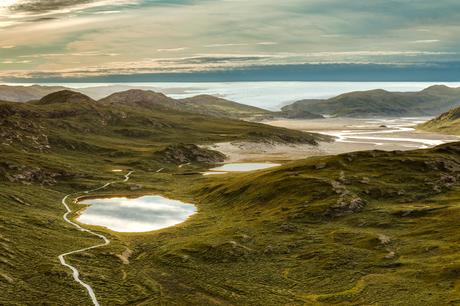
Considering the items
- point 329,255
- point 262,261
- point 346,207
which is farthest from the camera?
point 346,207

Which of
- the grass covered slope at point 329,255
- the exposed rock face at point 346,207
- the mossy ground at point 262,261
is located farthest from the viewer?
the exposed rock face at point 346,207

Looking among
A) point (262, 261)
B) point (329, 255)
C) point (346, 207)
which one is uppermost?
point (346, 207)

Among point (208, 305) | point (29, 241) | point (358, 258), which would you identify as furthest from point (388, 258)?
point (29, 241)

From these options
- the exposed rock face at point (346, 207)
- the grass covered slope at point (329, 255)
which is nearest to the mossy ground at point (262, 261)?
the grass covered slope at point (329, 255)

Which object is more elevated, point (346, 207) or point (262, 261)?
point (346, 207)

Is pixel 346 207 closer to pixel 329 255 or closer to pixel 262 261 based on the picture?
pixel 329 255

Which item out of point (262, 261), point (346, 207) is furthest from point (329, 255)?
point (346, 207)

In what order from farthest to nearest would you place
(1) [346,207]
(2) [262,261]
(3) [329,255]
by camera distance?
1. (1) [346,207]
2. (2) [262,261]
3. (3) [329,255]

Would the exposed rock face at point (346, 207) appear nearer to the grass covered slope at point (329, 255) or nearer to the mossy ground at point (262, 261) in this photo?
the grass covered slope at point (329, 255)

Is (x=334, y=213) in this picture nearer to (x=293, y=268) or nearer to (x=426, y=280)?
(x=293, y=268)

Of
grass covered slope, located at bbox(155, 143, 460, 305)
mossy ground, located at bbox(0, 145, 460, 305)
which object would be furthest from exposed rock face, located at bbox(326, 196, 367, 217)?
mossy ground, located at bbox(0, 145, 460, 305)

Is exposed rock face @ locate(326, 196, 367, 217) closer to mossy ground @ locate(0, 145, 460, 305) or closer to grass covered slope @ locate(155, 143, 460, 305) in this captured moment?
grass covered slope @ locate(155, 143, 460, 305)
